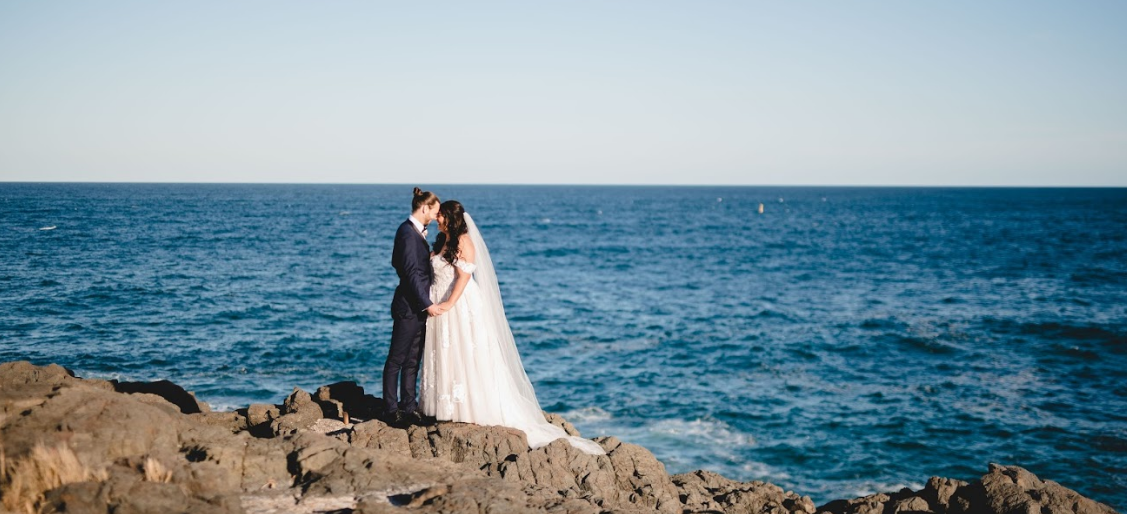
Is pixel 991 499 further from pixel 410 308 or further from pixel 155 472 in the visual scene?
pixel 155 472

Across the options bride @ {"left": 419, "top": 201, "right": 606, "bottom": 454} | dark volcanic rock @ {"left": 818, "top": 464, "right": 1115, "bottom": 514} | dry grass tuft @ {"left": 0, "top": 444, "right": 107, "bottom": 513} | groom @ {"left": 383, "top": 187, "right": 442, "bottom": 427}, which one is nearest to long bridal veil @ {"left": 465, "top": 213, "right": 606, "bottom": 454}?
bride @ {"left": 419, "top": 201, "right": 606, "bottom": 454}

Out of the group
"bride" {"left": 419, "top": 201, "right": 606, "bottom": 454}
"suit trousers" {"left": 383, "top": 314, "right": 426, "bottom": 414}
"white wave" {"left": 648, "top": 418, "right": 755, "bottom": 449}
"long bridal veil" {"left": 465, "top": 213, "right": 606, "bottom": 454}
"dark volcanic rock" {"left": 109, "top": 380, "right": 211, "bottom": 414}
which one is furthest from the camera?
"white wave" {"left": 648, "top": 418, "right": 755, "bottom": 449}

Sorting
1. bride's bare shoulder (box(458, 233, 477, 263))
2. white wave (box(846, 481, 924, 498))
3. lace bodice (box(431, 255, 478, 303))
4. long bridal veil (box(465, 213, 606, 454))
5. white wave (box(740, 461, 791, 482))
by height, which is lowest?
white wave (box(846, 481, 924, 498))

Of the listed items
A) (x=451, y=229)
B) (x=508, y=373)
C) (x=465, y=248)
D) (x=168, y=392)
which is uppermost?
(x=451, y=229)

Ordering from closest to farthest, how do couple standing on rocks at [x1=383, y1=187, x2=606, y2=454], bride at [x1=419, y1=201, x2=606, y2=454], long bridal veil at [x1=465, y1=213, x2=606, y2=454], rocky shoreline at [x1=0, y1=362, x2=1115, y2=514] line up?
rocky shoreline at [x1=0, y1=362, x2=1115, y2=514] < couple standing on rocks at [x1=383, y1=187, x2=606, y2=454] < bride at [x1=419, y1=201, x2=606, y2=454] < long bridal veil at [x1=465, y1=213, x2=606, y2=454]

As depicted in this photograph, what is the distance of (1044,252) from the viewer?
5859 centimetres

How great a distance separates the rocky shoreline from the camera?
204 inches

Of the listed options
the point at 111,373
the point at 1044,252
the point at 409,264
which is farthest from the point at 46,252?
the point at 1044,252

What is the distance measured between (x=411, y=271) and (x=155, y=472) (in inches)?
130

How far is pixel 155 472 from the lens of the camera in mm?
5410

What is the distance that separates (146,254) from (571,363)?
105 ft

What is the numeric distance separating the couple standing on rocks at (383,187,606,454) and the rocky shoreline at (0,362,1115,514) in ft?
1.24

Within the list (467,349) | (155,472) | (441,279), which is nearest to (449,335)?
(467,349)

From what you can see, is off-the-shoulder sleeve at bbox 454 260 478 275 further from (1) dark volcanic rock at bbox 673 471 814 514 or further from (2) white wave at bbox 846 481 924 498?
(2) white wave at bbox 846 481 924 498
